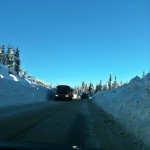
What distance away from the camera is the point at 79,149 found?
5570 millimetres

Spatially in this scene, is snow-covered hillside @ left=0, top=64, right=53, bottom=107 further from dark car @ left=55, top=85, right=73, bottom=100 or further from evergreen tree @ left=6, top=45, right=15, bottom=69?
evergreen tree @ left=6, top=45, right=15, bottom=69

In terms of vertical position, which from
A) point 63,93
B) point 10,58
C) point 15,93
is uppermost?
point 10,58

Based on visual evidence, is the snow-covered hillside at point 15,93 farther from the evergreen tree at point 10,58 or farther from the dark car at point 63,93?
the evergreen tree at point 10,58

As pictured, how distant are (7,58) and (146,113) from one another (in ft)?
497

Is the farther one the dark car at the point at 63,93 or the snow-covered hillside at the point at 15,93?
the dark car at the point at 63,93

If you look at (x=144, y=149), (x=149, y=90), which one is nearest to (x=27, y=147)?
(x=144, y=149)

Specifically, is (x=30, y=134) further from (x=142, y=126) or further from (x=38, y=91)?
(x=38, y=91)

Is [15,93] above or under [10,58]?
Result: under

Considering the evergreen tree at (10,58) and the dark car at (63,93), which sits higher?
the evergreen tree at (10,58)

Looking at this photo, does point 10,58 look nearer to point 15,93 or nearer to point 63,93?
point 63,93

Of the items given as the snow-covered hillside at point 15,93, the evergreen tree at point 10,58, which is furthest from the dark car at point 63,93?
the evergreen tree at point 10,58

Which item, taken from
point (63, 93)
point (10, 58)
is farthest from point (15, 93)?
point (10, 58)

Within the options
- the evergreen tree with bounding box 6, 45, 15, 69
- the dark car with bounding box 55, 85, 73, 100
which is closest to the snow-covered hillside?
the dark car with bounding box 55, 85, 73, 100

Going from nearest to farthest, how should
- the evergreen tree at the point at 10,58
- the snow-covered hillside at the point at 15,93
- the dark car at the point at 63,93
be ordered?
the snow-covered hillside at the point at 15,93
the dark car at the point at 63,93
the evergreen tree at the point at 10,58
